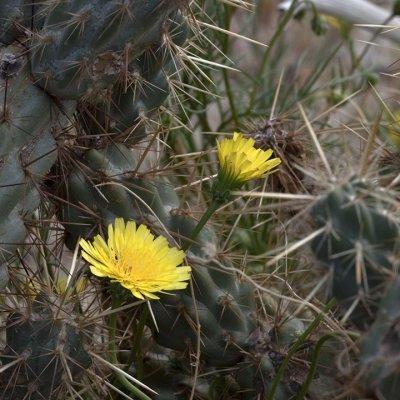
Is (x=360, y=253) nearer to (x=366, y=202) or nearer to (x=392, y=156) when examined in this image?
(x=366, y=202)

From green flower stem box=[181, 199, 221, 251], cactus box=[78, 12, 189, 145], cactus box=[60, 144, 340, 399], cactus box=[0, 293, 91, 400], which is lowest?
cactus box=[0, 293, 91, 400]

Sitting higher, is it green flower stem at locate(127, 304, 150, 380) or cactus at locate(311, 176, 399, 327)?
cactus at locate(311, 176, 399, 327)

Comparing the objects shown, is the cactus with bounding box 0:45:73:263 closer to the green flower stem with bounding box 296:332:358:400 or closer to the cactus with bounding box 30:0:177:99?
the cactus with bounding box 30:0:177:99

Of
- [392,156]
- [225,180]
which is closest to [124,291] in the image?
[225,180]

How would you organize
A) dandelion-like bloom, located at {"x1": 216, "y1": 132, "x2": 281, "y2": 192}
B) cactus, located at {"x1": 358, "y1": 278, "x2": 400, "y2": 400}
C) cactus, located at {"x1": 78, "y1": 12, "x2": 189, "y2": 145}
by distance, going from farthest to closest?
cactus, located at {"x1": 78, "y1": 12, "x2": 189, "y2": 145} < dandelion-like bloom, located at {"x1": 216, "y1": 132, "x2": 281, "y2": 192} < cactus, located at {"x1": 358, "y1": 278, "x2": 400, "y2": 400}

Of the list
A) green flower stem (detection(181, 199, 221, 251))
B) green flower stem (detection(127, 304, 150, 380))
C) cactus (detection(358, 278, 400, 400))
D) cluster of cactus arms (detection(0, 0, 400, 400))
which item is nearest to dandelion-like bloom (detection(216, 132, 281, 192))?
green flower stem (detection(181, 199, 221, 251))

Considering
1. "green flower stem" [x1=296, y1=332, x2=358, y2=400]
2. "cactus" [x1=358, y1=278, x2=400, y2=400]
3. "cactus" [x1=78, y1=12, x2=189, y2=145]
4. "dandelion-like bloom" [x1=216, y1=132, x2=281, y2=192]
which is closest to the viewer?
"cactus" [x1=358, y1=278, x2=400, y2=400]

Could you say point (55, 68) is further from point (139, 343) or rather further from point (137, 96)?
point (139, 343)
